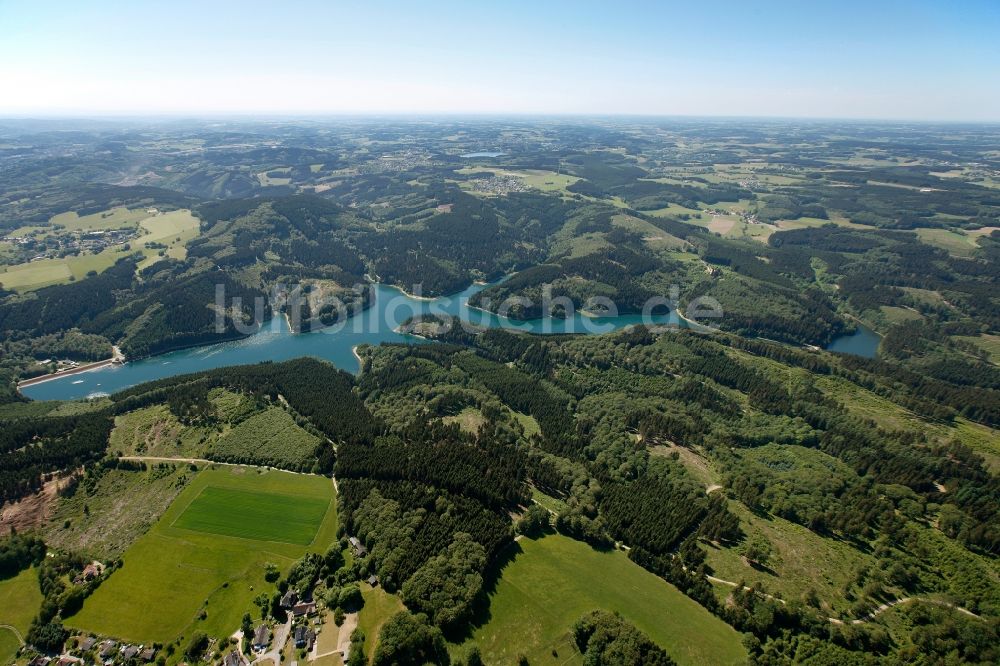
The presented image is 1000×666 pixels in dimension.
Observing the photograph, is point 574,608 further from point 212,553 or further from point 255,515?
point 212,553

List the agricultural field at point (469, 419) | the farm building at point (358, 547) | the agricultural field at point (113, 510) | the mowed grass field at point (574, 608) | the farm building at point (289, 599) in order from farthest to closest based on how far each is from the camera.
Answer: the agricultural field at point (469, 419) → the agricultural field at point (113, 510) → the farm building at point (358, 547) → the farm building at point (289, 599) → the mowed grass field at point (574, 608)

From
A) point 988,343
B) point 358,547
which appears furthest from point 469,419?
point 988,343

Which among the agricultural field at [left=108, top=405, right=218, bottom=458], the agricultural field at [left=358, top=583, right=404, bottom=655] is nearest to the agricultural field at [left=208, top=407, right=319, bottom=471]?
the agricultural field at [left=108, top=405, right=218, bottom=458]

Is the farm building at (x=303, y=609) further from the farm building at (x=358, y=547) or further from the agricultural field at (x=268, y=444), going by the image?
the agricultural field at (x=268, y=444)

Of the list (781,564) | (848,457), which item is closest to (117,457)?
(781,564)

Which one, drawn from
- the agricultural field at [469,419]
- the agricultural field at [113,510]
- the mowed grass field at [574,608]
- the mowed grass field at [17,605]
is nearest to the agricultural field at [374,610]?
the mowed grass field at [574,608]

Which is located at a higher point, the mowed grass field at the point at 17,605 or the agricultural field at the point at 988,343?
the agricultural field at the point at 988,343

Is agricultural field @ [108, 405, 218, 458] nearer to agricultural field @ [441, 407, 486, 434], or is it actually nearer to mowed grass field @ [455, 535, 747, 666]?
agricultural field @ [441, 407, 486, 434]
